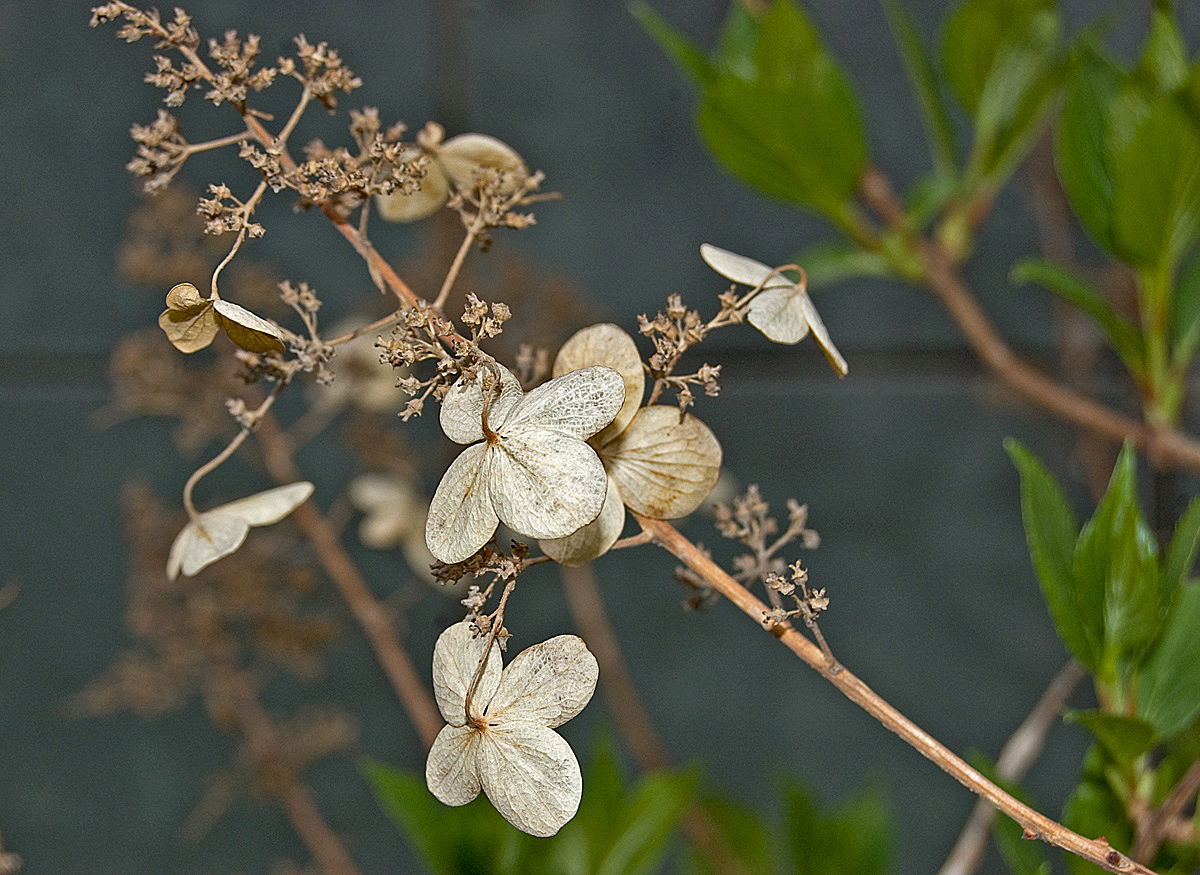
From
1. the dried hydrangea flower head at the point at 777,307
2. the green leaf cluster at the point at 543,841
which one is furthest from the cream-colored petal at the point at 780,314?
the green leaf cluster at the point at 543,841

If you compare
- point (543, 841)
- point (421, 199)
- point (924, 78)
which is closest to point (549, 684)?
point (421, 199)

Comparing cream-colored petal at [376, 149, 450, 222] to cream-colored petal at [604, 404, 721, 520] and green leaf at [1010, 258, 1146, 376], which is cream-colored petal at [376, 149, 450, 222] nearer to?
cream-colored petal at [604, 404, 721, 520]

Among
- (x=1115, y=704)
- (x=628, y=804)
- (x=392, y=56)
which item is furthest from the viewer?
(x=392, y=56)

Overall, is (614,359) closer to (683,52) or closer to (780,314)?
(780,314)

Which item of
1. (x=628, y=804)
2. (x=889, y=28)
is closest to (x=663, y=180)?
(x=889, y=28)

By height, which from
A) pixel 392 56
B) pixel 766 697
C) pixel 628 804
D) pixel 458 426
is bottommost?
pixel 766 697

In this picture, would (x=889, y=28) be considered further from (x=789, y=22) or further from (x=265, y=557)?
(x=265, y=557)

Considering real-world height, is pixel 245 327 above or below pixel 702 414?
above
